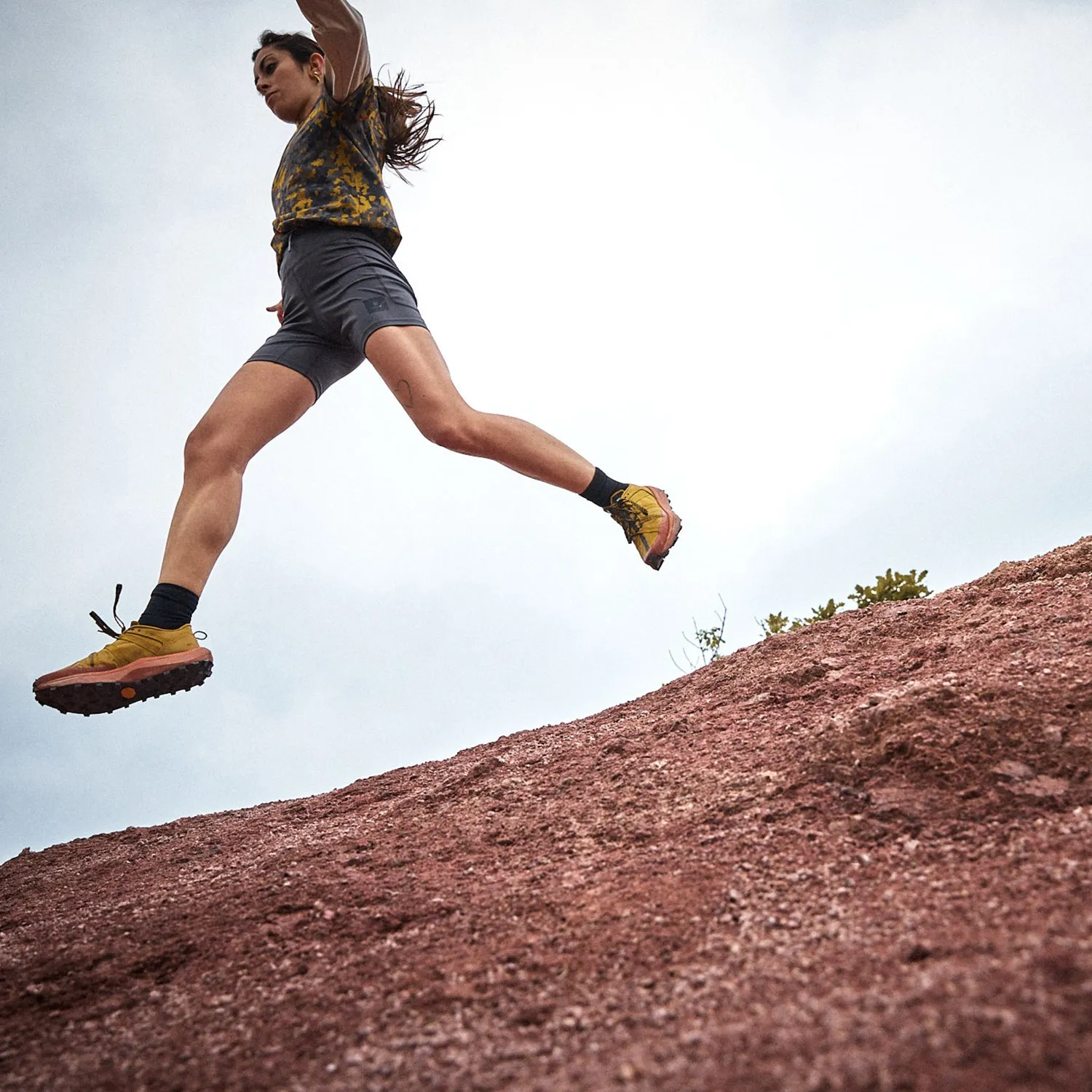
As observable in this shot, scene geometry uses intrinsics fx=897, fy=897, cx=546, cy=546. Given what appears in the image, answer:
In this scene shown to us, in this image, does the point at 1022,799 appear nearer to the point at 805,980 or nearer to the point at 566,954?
the point at 805,980

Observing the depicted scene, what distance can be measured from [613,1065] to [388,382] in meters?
1.95

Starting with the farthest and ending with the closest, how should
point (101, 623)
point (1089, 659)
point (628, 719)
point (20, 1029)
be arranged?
point (628, 719) → point (101, 623) → point (1089, 659) → point (20, 1029)

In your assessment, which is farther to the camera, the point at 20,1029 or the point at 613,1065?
the point at 20,1029

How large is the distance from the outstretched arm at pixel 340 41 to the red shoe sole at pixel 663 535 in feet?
5.04

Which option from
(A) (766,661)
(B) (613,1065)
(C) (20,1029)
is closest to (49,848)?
Result: (C) (20,1029)

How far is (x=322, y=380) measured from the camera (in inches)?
112

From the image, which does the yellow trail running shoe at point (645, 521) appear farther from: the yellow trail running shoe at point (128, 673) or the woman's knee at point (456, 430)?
the yellow trail running shoe at point (128, 673)

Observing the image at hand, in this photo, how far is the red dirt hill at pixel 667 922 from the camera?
3.28 ft

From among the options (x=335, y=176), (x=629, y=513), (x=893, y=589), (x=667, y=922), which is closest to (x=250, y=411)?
(x=335, y=176)

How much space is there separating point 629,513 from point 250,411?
118cm

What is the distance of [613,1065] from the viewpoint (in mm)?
1009

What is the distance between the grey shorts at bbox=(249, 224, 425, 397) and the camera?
2.61 meters

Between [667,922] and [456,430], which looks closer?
[667,922]

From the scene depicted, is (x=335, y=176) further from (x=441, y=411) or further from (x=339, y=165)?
(x=441, y=411)
